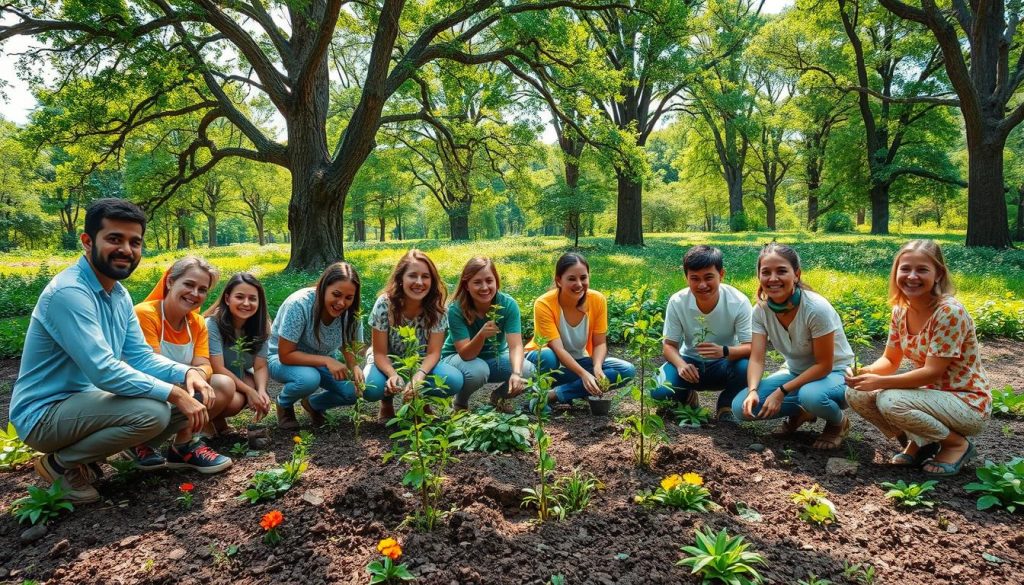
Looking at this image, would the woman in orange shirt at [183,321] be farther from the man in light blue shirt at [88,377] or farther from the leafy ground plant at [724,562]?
the leafy ground plant at [724,562]

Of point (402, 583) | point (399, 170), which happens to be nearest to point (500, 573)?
point (402, 583)

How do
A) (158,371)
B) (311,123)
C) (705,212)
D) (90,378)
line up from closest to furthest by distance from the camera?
(90,378) → (158,371) → (311,123) → (705,212)

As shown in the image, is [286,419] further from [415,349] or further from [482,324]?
[415,349]

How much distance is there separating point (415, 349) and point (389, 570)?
0.97 meters

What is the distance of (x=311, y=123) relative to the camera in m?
10.5

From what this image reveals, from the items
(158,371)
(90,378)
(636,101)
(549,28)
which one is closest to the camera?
(90,378)

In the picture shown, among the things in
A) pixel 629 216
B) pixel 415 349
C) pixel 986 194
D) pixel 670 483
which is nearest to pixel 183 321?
pixel 415 349

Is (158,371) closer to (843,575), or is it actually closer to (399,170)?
(843,575)

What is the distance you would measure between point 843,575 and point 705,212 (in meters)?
52.1

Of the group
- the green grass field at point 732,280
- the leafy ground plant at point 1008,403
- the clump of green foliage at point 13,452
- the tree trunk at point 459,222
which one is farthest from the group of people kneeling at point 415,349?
Result: the tree trunk at point 459,222

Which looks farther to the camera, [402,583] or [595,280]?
[595,280]

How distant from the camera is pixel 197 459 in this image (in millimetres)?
2863

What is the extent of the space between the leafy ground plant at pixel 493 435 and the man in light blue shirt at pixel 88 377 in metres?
1.41

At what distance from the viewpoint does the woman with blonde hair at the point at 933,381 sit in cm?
268
